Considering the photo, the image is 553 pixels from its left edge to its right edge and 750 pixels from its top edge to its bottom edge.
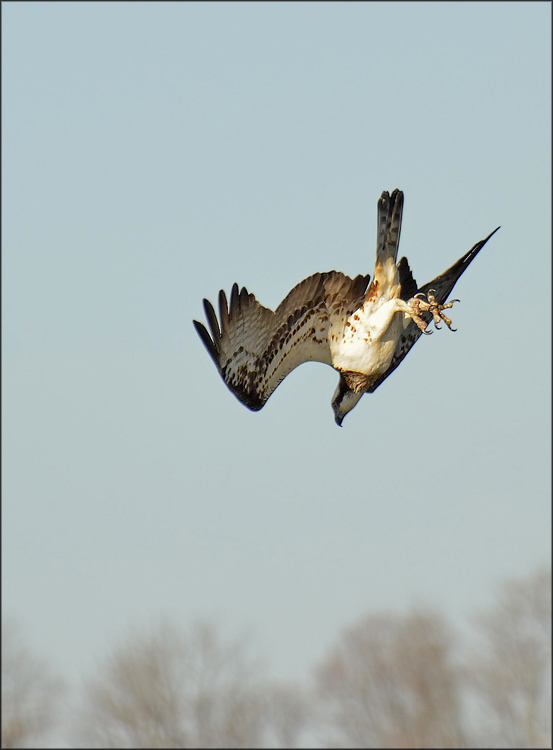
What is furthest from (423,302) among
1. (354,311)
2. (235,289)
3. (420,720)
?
(420,720)

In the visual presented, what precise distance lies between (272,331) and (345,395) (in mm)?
915

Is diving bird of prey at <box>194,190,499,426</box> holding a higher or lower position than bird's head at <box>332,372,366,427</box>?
higher

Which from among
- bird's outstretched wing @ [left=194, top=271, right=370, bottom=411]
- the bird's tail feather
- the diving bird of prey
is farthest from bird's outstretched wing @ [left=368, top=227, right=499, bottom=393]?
bird's outstretched wing @ [left=194, top=271, right=370, bottom=411]

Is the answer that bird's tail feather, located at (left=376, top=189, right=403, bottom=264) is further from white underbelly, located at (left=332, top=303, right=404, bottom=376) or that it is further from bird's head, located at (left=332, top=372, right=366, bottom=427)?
bird's head, located at (left=332, top=372, right=366, bottom=427)

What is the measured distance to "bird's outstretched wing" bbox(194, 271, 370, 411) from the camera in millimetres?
13000

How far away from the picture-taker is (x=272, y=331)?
13367 millimetres

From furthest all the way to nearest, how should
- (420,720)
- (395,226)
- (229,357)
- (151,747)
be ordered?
(420,720)
(151,747)
(229,357)
(395,226)

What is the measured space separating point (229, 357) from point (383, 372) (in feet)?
4.89

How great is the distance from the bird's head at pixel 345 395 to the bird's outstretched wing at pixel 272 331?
0.25 meters

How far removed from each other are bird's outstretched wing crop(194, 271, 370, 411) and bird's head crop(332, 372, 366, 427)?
0.84ft

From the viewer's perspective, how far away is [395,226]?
496 inches

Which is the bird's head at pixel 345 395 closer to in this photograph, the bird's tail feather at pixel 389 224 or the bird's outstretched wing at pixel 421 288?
the bird's outstretched wing at pixel 421 288

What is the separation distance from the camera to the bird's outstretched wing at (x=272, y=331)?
13.0 meters

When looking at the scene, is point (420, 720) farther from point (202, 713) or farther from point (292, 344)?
point (292, 344)
